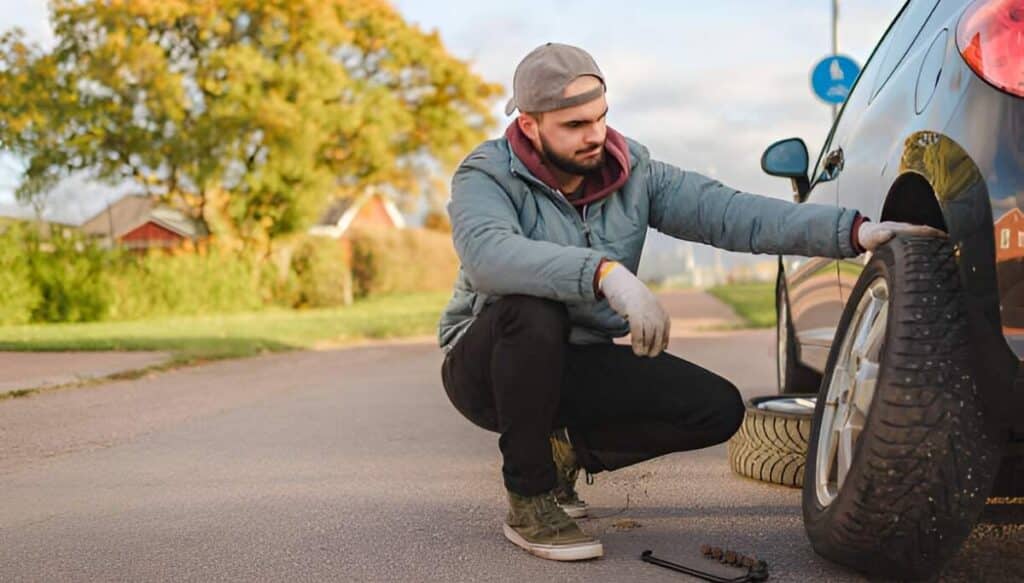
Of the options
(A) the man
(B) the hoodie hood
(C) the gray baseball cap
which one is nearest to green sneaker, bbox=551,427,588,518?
(A) the man

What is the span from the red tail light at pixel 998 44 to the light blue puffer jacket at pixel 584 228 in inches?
28.1

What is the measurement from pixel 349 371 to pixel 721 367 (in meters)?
3.03

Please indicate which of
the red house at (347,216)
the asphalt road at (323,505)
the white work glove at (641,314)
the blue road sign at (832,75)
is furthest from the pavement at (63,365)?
the red house at (347,216)

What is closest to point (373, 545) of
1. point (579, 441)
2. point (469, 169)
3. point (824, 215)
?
point (579, 441)

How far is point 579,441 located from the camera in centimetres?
363

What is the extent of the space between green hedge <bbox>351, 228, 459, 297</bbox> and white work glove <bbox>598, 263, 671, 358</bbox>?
30.1m

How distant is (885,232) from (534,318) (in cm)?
94

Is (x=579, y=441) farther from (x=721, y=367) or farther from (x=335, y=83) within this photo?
(x=335, y=83)

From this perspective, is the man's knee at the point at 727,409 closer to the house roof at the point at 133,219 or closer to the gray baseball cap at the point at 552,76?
the gray baseball cap at the point at 552,76

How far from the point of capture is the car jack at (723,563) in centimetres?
295

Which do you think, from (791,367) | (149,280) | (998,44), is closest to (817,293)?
(791,367)

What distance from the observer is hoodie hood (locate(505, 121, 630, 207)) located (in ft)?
11.1

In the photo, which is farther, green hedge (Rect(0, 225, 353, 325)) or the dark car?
green hedge (Rect(0, 225, 353, 325))

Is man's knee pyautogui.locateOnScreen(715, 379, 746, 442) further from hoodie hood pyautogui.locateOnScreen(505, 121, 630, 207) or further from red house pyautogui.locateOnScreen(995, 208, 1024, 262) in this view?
red house pyautogui.locateOnScreen(995, 208, 1024, 262)
